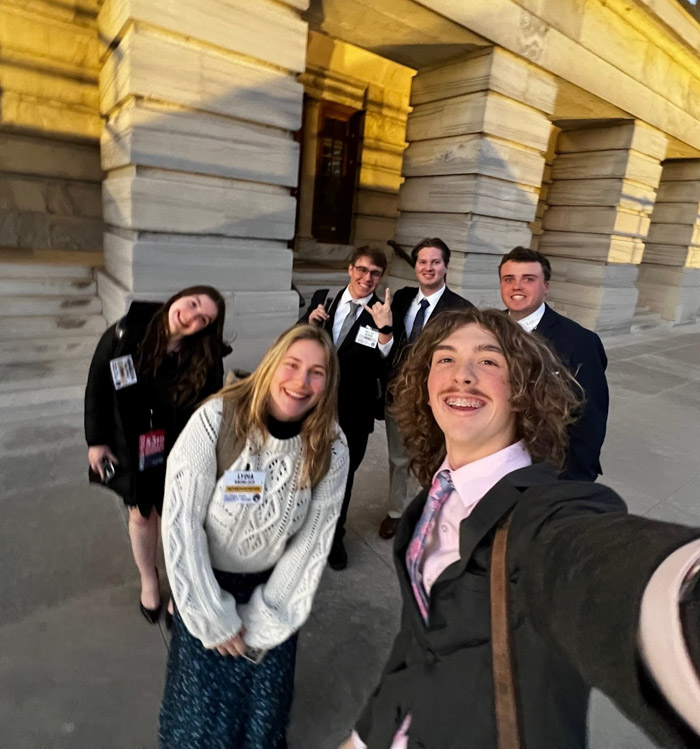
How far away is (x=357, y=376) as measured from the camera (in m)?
2.81

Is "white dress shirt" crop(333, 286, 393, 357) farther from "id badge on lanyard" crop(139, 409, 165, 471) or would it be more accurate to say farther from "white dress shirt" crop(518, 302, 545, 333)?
"id badge on lanyard" crop(139, 409, 165, 471)

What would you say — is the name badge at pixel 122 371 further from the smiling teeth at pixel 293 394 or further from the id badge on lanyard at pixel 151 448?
the smiling teeth at pixel 293 394

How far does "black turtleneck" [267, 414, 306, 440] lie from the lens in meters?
1.60

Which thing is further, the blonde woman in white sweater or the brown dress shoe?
the brown dress shoe

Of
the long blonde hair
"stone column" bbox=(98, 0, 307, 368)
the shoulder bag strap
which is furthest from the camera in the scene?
"stone column" bbox=(98, 0, 307, 368)

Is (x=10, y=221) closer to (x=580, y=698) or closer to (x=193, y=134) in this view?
(x=193, y=134)

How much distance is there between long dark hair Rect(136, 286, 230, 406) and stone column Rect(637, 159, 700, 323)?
1408cm

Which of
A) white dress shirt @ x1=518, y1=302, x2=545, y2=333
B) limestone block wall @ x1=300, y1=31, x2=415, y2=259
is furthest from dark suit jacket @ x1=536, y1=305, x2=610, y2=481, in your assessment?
limestone block wall @ x1=300, y1=31, x2=415, y2=259

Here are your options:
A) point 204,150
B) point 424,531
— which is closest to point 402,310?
point 424,531

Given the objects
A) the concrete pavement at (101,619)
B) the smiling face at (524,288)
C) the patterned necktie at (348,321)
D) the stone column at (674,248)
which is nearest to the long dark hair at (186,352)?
the patterned necktie at (348,321)

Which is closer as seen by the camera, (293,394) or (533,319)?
(293,394)

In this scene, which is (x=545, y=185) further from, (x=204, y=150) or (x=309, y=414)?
(x=309, y=414)

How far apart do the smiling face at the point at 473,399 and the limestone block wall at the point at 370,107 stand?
7669 mm

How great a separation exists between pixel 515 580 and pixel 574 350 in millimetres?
1678
